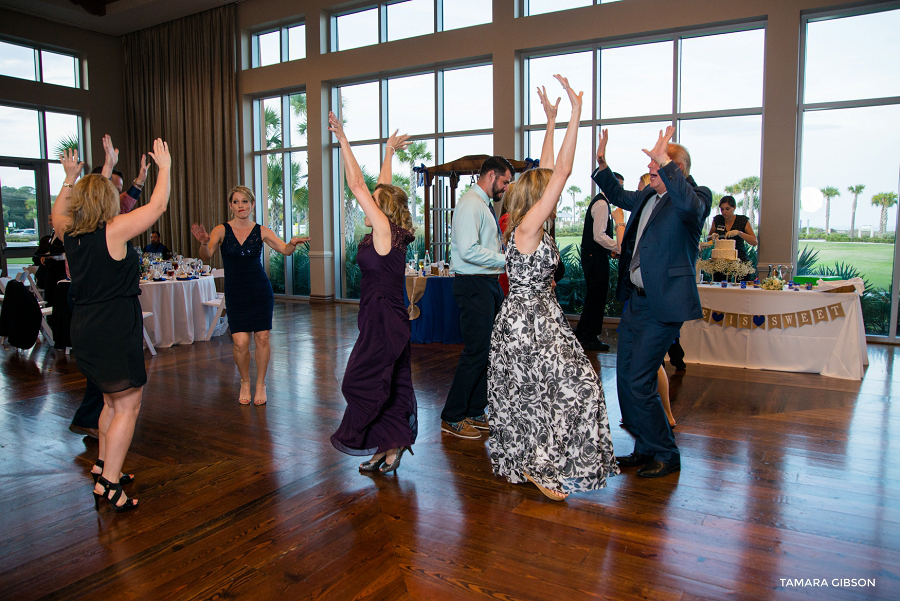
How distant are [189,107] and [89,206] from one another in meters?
11.4

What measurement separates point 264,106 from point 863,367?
11.2 metres

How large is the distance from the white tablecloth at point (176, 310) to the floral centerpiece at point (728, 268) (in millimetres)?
5830

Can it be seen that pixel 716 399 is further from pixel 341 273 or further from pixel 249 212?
pixel 341 273

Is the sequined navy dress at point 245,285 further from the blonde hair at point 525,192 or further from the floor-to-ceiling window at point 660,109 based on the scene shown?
the floor-to-ceiling window at point 660,109

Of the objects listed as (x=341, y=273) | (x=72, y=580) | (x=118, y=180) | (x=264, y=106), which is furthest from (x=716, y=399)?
(x=264, y=106)

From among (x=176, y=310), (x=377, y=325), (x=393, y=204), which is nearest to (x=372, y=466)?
(x=377, y=325)

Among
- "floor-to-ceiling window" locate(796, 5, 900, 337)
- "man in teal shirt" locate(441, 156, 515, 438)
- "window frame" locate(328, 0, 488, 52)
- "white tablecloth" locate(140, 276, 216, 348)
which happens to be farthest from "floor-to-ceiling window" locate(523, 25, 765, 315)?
"man in teal shirt" locate(441, 156, 515, 438)

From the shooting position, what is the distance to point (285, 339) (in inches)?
298

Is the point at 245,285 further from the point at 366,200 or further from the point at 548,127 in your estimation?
the point at 548,127

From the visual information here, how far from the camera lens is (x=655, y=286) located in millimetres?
3051

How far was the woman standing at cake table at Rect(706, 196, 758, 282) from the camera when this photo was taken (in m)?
7.13

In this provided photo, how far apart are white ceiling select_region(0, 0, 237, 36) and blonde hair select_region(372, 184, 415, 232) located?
10933mm

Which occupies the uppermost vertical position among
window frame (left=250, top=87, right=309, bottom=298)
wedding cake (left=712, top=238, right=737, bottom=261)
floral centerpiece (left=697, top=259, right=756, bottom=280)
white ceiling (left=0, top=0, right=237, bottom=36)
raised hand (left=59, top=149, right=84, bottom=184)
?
white ceiling (left=0, top=0, right=237, bottom=36)
